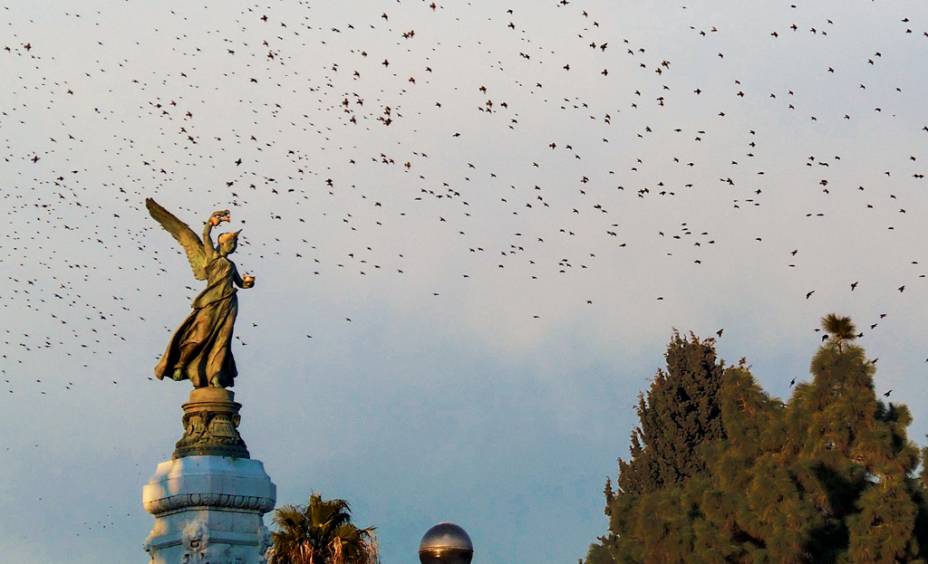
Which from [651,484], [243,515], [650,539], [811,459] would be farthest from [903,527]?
[651,484]

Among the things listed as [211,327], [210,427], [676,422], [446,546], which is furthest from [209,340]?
[676,422]

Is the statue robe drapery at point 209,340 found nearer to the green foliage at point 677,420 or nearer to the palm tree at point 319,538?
the palm tree at point 319,538

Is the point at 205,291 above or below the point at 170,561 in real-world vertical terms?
above

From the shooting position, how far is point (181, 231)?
4325cm

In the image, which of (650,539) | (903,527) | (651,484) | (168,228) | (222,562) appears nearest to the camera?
(222,562)

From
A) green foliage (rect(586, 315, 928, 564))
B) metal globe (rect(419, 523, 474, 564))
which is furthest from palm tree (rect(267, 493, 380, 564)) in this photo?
metal globe (rect(419, 523, 474, 564))

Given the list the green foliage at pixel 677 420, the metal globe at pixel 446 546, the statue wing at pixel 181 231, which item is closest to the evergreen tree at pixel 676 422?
the green foliage at pixel 677 420

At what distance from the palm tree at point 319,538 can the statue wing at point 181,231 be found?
14.2 meters

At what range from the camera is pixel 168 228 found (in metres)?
43.3

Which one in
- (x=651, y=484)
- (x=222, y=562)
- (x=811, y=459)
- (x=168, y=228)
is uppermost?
(x=651, y=484)

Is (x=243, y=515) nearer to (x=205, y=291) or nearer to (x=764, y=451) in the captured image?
(x=205, y=291)

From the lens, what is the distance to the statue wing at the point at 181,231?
43.0 metres

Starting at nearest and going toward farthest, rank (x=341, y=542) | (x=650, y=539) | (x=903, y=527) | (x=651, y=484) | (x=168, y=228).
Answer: (x=168, y=228)
(x=903, y=527)
(x=650, y=539)
(x=341, y=542)
(x=651, y=484)

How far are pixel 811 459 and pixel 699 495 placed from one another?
3355 mm
